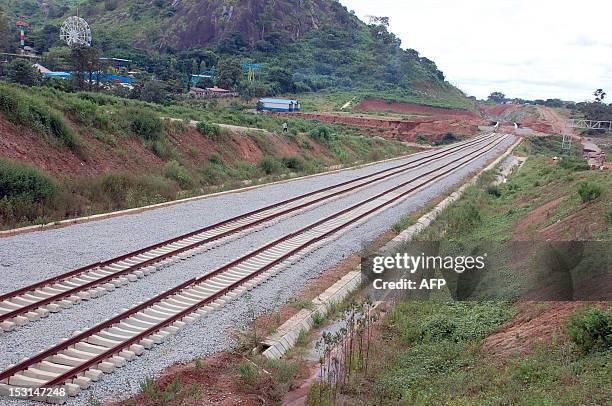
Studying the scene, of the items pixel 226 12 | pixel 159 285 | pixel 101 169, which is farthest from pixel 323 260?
pixel 226 12

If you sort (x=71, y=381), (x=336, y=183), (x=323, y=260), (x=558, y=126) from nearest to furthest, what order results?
(x=71, y=381)
(x=323, y=260)
(x=336, y=183)
(x=558, y=126)

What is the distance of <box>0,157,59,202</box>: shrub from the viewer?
16.8 meters

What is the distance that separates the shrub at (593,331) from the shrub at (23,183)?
48.3 feet

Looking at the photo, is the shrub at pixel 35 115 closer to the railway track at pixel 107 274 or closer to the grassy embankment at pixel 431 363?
the railway track at pixel 107 274

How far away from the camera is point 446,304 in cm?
1091

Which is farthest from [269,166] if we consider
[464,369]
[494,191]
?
[464,369]

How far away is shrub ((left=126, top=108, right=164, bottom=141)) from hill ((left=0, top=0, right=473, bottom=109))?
231 feet

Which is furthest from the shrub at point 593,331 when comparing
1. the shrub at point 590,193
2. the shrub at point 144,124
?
the shrub at point 144,124

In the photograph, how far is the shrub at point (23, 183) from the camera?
1680 centimetres

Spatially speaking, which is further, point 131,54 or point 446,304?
point 131,54

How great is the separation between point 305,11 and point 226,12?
21.9 metres

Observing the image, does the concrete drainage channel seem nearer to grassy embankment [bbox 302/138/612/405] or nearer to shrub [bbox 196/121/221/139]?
grassy embankment [bbox 302/138/612/405]

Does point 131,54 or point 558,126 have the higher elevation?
point 131,54

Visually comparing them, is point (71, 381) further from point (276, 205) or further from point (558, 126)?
point (558, 126)
